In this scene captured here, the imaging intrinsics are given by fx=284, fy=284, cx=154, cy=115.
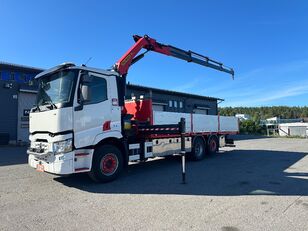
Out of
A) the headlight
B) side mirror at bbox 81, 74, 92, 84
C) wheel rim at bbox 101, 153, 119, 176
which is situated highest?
side mirror at bbox 81, 74, 92, 84

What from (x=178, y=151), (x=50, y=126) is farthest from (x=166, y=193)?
(x=178, y=151)

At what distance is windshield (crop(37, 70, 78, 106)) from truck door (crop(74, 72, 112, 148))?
0.90 ft

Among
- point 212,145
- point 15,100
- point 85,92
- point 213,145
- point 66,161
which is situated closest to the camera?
point 66,161

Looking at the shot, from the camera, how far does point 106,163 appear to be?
8047mm

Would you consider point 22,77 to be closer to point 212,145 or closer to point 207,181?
point 212,145

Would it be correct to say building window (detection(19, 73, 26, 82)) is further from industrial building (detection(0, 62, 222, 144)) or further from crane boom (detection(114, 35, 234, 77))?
crane boom (detection(114, 35, 234, 77))

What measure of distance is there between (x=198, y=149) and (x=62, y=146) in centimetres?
714

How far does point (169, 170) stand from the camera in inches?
396

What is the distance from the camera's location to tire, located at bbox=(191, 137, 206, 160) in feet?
40.6

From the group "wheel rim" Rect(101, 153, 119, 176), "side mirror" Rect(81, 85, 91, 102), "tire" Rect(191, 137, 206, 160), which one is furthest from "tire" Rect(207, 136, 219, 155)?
"side mirror" Rect(81, 85, 91, 102)

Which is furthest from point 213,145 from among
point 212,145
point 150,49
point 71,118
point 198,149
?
point 71,118

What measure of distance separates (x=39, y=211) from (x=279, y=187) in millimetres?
5693

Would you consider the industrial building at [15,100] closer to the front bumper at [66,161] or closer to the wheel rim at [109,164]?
the wheel rim at [109,164]

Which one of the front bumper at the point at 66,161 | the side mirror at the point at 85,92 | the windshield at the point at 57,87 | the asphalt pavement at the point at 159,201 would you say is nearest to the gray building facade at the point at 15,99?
the asphalt pavement at the point at 159,201
